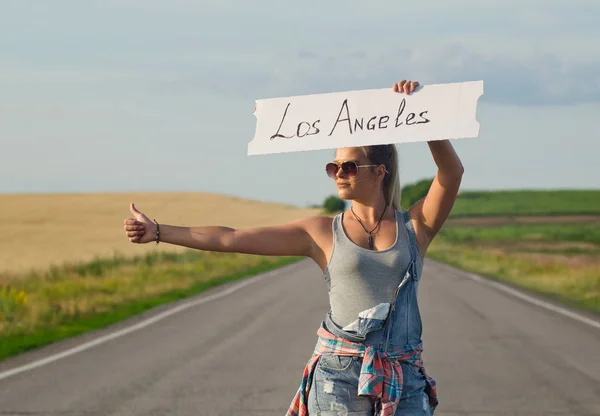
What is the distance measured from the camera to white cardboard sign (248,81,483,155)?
4312mm

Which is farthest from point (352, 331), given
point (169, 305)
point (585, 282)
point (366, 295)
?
point (585, 282)

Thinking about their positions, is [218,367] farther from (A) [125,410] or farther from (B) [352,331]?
(B) [352,331]

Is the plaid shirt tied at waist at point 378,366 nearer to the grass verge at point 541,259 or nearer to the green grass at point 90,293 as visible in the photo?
the green grass at point 90,293

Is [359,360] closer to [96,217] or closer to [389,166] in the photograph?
[389,166]

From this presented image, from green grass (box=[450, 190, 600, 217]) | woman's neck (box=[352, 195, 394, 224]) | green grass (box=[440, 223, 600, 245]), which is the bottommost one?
green grass (box=[440, 223, 600, 245])

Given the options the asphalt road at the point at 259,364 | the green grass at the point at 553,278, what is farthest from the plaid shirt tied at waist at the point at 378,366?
the green grass at the point at 553,278

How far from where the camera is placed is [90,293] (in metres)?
22.4

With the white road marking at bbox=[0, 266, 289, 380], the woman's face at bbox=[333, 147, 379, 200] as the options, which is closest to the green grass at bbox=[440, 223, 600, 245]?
the white road marking at bbox=[0, 266, 289, 380]

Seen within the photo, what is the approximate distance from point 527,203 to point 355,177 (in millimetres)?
114741

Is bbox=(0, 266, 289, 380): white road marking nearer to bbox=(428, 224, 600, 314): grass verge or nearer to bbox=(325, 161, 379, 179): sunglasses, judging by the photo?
bbox=(428, 224, 600, 314): grass verge

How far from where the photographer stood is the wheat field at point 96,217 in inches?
2295

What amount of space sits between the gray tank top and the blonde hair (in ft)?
0.73

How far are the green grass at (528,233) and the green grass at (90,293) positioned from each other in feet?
117

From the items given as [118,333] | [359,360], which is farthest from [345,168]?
[118,333]
